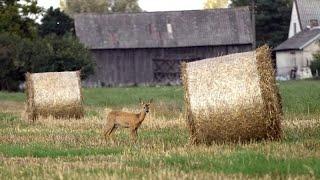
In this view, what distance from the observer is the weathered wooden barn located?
221ft

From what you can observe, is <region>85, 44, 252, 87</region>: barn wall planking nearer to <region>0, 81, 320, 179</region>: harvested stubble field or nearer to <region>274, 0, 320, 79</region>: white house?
<region>274, 0, 320, 79</region>: white house

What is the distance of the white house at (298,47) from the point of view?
7144 cm

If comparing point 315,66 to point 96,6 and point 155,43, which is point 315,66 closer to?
point 155,43

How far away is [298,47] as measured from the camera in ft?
232

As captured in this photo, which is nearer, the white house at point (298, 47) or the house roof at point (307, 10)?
the white house at point (298, 47)

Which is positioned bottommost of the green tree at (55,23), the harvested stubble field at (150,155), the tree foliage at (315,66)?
the tree foliage at (315,66)

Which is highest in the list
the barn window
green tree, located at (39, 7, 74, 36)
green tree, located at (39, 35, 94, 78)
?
green tree, located at (39, 7, 74, 36)

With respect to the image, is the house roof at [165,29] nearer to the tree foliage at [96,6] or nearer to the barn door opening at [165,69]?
the barn door opening at [165,69]

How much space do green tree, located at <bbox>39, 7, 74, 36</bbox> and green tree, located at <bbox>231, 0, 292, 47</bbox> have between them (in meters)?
20.7

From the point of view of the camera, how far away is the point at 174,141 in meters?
14.6

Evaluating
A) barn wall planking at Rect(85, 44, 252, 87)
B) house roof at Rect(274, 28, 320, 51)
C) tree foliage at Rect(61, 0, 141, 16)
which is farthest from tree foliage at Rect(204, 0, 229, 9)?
barn wall planking at Rect(85, 44, 252, 87)

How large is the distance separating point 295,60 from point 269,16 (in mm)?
7753

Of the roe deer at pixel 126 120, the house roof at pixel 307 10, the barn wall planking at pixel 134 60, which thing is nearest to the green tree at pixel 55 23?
the barn wall planking at pixel 134 60

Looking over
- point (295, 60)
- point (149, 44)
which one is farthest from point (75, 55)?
point (295, 60)
